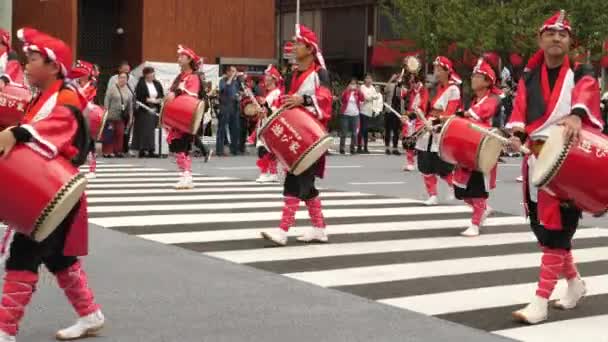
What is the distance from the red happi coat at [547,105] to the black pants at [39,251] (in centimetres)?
267

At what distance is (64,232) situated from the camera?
5137 millimetres

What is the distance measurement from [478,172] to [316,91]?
2.19 meters

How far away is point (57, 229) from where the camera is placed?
5.11 meters

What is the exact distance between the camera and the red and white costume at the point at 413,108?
488 inches

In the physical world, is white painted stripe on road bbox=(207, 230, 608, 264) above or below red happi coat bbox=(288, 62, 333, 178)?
below

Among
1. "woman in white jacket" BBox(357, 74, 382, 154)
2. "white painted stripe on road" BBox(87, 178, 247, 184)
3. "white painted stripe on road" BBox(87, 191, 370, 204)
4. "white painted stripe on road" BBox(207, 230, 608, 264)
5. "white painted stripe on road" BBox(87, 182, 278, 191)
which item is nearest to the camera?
"white painted stripe on road" BBox(207, 230, 608, 264)

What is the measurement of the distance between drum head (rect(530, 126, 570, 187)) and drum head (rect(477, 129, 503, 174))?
10.9ft

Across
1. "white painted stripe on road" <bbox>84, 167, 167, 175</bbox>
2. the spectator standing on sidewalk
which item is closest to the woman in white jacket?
the spectator standing on sidewalk

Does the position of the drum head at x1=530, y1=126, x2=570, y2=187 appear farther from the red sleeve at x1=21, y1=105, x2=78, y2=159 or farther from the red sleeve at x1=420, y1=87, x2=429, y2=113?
the red sleeve at x1=420, y1=87, x2=429, y2=113

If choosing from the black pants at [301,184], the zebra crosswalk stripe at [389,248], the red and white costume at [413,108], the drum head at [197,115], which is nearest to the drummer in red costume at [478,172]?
the zebra crosswalk stripe at [389,248]

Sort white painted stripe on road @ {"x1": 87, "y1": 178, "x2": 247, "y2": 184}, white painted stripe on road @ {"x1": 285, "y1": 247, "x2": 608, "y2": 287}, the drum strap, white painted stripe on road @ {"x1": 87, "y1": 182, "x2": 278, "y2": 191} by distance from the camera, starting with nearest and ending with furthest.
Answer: the drum strap < white painted stripe on road @ {"x1": 285, "y1": 247, "x2": 608, "y2": 287} < white painted stripe on road @ {"x1": 87, "y1": 182, "x2": 278, "y2": 191} < white painted stripe on road @ {"x1": 87, "y1": 178, "x2": 247, "y2": 184}

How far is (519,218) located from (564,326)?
5.58 m

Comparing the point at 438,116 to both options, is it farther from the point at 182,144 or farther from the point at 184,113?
the point at 182,144

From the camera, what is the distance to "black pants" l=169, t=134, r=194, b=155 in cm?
1309
